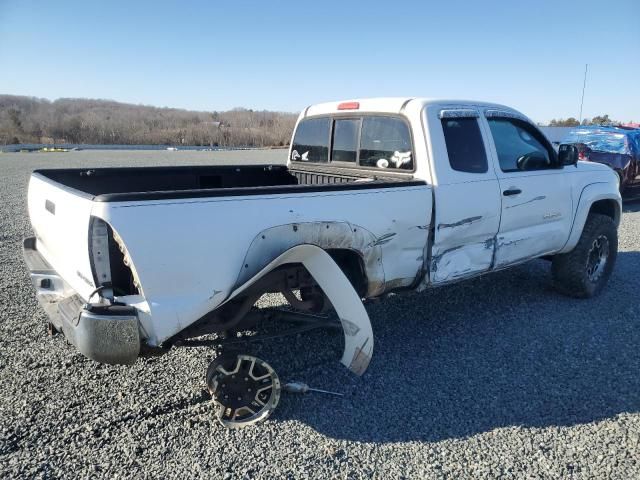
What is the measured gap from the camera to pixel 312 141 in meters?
5.14

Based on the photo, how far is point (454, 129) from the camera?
→ 4125 mm

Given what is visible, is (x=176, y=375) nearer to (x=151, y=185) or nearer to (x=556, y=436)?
(x=151, y=185)

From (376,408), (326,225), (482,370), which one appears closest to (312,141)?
(326,225)

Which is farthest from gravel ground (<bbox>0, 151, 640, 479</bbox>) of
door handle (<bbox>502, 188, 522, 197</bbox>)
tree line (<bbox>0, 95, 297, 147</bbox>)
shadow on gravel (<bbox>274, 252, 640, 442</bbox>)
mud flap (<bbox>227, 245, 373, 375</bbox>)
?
tree line (<bbox>0, 95, 297, 147</bbox>)

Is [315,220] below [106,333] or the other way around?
the other way around

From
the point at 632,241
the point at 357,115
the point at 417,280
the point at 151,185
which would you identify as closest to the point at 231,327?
the point at 417,280

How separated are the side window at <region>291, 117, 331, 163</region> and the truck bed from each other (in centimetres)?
14

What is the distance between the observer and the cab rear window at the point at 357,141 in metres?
4.13

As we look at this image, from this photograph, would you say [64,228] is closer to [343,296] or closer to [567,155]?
[343,296]

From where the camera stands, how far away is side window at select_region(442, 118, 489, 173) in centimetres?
404

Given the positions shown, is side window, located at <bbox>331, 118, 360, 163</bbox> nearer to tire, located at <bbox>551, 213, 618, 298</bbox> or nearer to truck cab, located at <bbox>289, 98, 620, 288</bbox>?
truck cab, located at <bbox>289, 98, 620, 288</bbox>

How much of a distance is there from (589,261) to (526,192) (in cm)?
153

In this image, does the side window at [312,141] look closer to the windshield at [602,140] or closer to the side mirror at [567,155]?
the side mirror at [567,155]

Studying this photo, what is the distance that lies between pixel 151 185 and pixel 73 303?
174 cm
